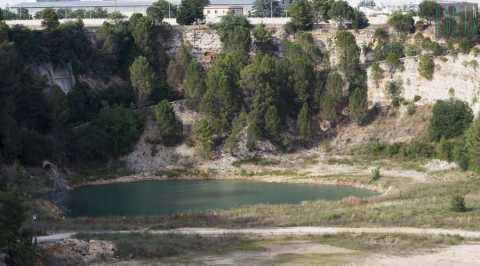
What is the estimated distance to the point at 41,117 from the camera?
66.9 meters

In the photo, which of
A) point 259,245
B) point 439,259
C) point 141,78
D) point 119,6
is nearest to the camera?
point 439,259

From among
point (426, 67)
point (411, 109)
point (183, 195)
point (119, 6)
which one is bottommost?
point (183, 195)

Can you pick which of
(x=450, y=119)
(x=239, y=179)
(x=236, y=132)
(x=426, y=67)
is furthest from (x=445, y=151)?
(x=236, y=132)

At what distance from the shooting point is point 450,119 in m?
66.6

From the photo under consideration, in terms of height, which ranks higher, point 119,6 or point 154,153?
point 119,6

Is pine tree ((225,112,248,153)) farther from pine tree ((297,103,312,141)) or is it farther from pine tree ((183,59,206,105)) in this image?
pine tree ((297,103,312,141))

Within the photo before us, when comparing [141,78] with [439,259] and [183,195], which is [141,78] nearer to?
[183,195]

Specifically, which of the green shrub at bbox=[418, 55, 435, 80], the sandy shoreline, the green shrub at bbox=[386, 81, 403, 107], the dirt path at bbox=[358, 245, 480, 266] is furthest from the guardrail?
the dirt path at bbox=[358, 245, 480, 266]

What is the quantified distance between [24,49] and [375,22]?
29710 mm

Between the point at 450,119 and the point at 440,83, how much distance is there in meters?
5.54


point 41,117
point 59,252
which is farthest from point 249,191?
point 59,252

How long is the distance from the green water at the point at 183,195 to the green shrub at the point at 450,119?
9264 millimetres

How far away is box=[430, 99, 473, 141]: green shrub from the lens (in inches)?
2608

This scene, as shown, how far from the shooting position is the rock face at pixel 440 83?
6819cm
